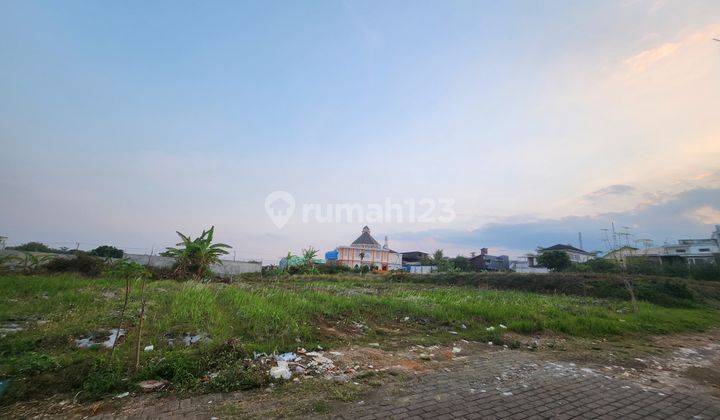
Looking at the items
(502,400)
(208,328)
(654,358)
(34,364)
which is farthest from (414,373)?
(654,358)

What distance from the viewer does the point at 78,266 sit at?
15875 mm

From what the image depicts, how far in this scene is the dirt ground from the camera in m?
3.29

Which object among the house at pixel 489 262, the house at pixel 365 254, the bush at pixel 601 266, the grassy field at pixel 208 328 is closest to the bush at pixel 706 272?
the bush at pixel 601 266

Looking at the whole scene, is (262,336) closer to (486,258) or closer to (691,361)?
(691,361)

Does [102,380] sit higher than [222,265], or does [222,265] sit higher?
[222,265]

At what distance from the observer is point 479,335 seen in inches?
284

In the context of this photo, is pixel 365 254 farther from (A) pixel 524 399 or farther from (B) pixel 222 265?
(A) pixel 524 399

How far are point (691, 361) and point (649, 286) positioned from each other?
55.6 feet

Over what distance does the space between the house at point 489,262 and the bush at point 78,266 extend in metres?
48.8

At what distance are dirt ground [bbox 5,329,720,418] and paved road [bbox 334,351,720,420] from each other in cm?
13

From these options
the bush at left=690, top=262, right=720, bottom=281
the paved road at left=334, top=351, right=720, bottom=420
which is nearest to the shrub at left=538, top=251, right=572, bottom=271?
the bush at left=690, top=262, right=720, bottom=281

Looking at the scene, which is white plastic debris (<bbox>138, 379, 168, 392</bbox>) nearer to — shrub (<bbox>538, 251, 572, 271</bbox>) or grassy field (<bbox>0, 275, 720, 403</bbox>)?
grassy field (<bbox>0, 275, 720, 403</bbox>)

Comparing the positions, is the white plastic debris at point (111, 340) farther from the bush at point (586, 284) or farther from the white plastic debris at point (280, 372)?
the bush at point (586, 284)

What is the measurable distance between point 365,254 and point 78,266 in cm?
4034
